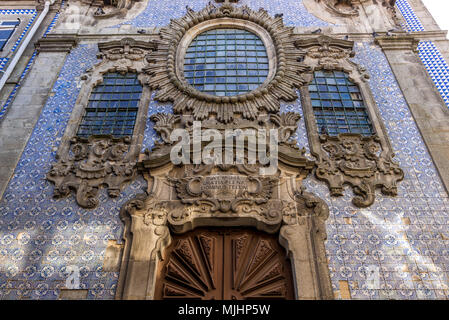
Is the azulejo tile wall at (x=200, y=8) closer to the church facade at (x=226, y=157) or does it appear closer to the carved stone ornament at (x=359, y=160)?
the church facade at (x=226, y=157)

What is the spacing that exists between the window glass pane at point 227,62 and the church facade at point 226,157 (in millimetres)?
46

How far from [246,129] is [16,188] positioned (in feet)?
13.3

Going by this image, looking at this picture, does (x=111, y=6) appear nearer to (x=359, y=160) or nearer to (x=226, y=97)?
(x=226, y=97)

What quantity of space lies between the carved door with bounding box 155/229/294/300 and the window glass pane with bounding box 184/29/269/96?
322 cm

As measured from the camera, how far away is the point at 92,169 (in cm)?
625

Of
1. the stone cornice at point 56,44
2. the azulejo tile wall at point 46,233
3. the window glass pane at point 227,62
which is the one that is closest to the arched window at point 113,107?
the azulejo tile wall at point 46,233

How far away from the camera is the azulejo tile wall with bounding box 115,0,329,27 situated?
929 centimetres

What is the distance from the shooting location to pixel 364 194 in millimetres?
5887

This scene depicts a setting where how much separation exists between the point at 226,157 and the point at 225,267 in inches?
70.4

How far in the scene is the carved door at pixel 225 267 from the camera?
5.15m

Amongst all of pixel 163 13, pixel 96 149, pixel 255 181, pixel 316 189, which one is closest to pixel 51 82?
pixel 96 149

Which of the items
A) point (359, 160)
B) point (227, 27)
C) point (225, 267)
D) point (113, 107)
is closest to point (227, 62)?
point (227, 27)

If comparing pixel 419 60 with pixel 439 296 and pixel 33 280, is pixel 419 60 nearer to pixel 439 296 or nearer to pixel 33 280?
pixel 439 296

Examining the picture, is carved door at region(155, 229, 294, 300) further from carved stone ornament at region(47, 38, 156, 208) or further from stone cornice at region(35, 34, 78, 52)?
stone cornice at region(35, 34, 78, 52)
